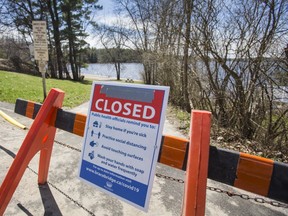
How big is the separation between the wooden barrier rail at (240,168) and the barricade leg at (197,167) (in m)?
0.15

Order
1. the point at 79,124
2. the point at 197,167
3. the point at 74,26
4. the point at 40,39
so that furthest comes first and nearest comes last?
the point at 74,26 < the point at 40,39 < the point at 79,124 < the point at 197,167

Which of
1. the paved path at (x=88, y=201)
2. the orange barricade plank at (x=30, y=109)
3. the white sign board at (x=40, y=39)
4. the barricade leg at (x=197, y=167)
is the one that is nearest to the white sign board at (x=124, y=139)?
the barricade leg at (x=197, y=167)

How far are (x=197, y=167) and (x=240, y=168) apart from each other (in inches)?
11.6

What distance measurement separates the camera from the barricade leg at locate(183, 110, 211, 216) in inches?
47.2

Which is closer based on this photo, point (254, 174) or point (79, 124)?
point (254, 174)

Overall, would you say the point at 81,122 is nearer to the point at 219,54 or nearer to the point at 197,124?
the point at 197,124

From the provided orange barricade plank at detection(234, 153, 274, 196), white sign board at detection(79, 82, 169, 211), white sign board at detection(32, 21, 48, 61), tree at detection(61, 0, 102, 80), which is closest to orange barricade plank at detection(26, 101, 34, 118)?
white sign board at detection(79, 82, 169, 211)

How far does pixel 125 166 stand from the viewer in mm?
1627

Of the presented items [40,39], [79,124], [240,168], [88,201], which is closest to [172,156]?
[240,168]

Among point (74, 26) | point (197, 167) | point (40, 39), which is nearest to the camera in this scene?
point (197, 167)

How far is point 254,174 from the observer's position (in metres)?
1.33

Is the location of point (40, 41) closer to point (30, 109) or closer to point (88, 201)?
point (30, 109)

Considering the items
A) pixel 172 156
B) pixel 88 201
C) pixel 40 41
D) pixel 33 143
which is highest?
pixel 40 41

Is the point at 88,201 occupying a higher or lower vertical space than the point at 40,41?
lower
